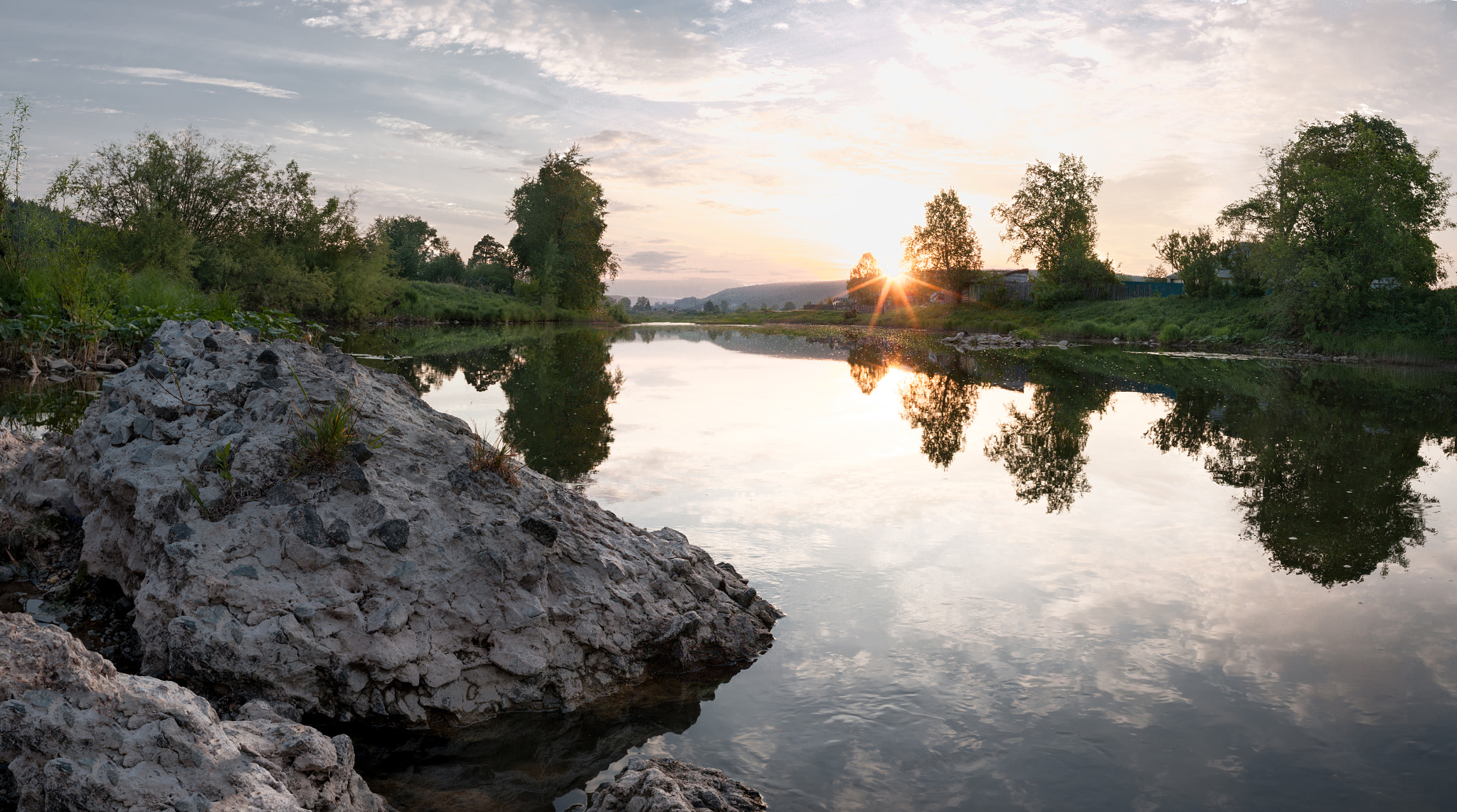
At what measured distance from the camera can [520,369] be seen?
2216cm

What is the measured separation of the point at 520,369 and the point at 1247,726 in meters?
20.0

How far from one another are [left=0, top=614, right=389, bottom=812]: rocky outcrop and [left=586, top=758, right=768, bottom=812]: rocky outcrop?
1.14 metres

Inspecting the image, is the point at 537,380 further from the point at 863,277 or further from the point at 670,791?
the point at 863,277

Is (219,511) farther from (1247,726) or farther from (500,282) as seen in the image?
(500,282)

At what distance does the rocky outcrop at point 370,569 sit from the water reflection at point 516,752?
0.17m

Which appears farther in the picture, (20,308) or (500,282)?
(500,282)

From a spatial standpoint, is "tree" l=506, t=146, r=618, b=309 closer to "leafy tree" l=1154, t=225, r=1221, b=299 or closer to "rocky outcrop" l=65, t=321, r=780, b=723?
"leafy tree" l=1154, t=225, r=1221, b=299

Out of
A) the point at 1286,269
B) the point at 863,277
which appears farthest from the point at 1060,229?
the point at 863,277

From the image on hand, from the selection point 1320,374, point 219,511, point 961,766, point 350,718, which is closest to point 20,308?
point 219,511

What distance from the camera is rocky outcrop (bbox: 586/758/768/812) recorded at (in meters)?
3.33

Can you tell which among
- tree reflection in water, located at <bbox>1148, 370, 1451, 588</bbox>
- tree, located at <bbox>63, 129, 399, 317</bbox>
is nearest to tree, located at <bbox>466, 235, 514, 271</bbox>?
tree, located at <bbox>63, 129, 399, 317</bbox>

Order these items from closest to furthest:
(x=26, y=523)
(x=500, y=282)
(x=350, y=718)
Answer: (x=350, y=718), (x=26, y=523), (x=500, y=282)

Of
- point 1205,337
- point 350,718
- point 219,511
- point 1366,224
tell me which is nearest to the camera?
point 350,718

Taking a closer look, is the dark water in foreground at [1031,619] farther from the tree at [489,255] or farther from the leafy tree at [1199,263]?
the tree at [489,255]
